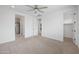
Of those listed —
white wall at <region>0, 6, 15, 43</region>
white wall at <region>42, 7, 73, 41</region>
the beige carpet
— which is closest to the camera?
the beige carpet

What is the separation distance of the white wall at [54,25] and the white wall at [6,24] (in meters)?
2.99

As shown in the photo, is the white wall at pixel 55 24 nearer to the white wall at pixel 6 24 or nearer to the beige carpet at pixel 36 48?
the beige carpet at pixel 36 48

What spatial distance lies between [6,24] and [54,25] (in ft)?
10.9

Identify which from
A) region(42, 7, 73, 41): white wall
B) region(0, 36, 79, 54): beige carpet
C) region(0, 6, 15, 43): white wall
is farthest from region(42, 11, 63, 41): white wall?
region(0, 6, 15, 43): white wall

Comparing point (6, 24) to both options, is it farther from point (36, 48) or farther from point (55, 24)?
point (55, 24)

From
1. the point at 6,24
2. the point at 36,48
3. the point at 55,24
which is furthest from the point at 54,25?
the point at 6,24

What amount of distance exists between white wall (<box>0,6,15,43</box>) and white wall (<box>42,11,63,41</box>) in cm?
299

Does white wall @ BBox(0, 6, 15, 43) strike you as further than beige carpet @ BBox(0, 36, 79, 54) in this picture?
Yes

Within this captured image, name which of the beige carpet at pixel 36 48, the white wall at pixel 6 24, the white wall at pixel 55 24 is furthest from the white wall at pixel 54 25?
the white wall at pixel 6 24

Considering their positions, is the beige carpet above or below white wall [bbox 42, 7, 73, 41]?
below

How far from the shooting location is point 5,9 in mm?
4094

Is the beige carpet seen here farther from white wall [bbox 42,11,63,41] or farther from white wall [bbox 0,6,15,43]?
white wall [bbox 42,11,63,41]

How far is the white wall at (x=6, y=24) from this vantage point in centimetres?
395

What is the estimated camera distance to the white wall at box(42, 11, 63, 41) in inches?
186
